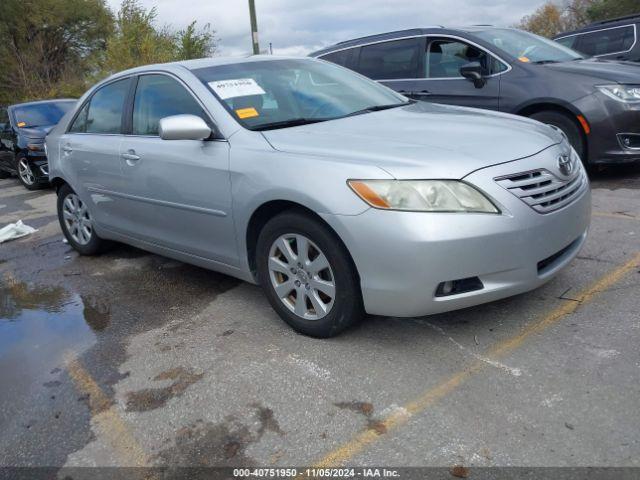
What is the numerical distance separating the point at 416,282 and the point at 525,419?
2.47ft

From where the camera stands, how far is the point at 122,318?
393 centimetres

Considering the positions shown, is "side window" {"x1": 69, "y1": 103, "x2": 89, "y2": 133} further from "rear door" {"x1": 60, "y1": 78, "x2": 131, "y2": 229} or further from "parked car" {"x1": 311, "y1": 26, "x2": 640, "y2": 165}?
"parked car" {"x1": 311, "y1": 26, "x2": 640, "y2": 165}

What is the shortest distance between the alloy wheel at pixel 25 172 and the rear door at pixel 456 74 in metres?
7.46

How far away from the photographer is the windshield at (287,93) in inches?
144

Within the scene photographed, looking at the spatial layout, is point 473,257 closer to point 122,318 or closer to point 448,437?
point 448,437

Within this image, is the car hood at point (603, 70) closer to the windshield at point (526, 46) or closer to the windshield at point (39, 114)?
the windshield at point (526, 46)

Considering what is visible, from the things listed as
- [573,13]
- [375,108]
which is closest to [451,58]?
[375,108]

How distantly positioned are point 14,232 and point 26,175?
188 inches

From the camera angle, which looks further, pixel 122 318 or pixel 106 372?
pixel 122 318

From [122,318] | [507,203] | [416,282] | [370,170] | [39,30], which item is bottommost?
[122,318]

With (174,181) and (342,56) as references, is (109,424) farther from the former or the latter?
(342,56)

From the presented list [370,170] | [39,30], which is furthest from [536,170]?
[39,30]

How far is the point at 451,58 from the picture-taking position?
6605mm

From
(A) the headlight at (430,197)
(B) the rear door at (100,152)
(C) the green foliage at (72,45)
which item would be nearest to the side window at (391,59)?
(B) the rear door at (100,152)
